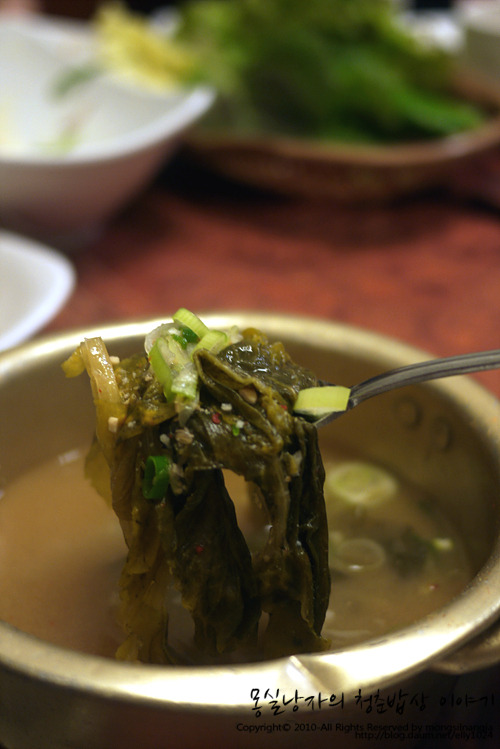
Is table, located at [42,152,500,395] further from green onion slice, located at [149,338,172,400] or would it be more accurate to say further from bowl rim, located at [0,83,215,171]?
green onion slice, located at [149,338,172,400]

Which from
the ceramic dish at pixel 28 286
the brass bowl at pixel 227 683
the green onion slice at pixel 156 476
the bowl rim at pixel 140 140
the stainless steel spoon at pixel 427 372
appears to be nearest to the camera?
the brass bowl at pixel 227 683

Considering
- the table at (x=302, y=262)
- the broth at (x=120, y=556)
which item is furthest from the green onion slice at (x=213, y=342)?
the table at (x=302, y=262)

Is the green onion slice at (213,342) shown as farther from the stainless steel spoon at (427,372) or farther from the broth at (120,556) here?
the broth at (120,556)

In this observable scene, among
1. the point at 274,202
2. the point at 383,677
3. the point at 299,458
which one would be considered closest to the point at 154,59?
the point at 274,202

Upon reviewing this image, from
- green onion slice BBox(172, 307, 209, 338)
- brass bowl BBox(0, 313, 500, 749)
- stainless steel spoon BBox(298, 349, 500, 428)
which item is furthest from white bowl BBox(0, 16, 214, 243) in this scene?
brass bowl BBox(0, 313, 500, 749)

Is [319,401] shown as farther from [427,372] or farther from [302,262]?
[302,262]

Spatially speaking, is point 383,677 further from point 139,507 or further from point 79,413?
point 79,413

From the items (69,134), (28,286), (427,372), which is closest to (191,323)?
(427,372)
